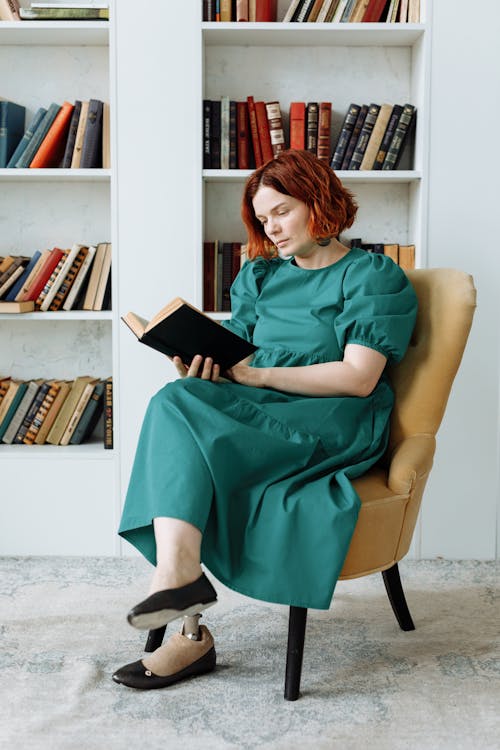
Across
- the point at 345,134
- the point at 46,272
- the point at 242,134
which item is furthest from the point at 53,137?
the point at 345,134

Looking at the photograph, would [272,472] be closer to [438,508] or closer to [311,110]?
[438,508]

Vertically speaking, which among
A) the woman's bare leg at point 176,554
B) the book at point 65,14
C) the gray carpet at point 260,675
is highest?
the book at point 65,14

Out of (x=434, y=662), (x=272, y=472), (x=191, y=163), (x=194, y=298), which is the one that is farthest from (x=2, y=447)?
(x=434, y=662)

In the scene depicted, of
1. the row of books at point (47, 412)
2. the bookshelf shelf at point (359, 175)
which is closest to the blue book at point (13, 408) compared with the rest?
the row of books at point (47, 412)

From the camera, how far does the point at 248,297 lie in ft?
7.26

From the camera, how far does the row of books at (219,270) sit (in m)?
2.73

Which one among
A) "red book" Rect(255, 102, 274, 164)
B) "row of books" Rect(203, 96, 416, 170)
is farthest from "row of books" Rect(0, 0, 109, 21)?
"red book" Rect(255, 102, 274, 164)

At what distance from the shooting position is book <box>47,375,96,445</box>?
284cm

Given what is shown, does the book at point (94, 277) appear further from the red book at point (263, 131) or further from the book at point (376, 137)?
the book at point (376, 137)

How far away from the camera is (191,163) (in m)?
2.65

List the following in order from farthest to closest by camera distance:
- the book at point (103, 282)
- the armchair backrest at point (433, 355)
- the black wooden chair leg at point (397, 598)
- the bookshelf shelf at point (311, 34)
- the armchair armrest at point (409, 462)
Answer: the book at point (103, 282) < the bookshelf shelf at point (311, 34) < the black wooden chair leg at point (397, 598) < the armchair backrest at point (433, 355) < the armchair armrest at point (409, 462)

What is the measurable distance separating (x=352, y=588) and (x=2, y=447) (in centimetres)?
121

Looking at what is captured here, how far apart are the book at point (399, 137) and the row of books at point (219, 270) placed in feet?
1.74

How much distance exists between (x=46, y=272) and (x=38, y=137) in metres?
0.43
